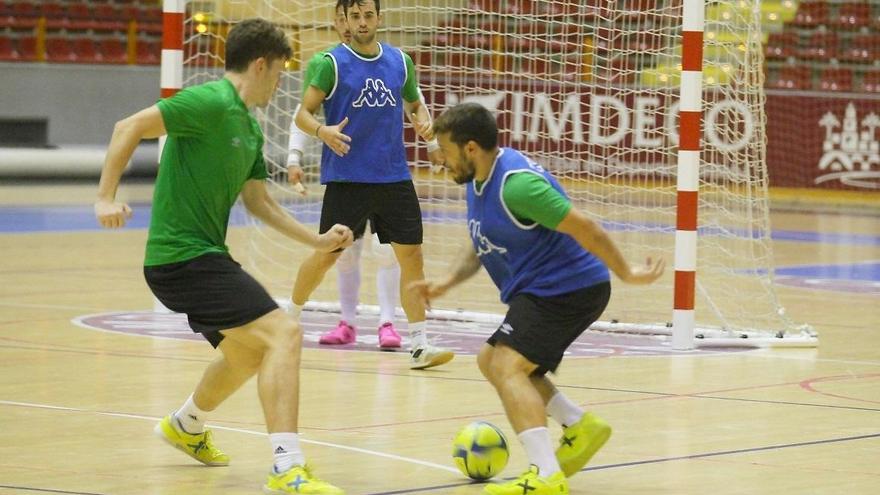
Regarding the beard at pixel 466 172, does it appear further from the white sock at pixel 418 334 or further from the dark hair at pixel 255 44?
the white sock at pixel 418 334

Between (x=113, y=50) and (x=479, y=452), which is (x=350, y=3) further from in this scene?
(x=113, y=50)

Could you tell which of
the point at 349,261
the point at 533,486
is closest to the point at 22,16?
the point at 349,261

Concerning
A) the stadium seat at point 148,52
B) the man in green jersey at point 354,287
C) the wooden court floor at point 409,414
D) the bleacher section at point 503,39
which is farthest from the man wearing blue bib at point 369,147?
the stadium seat at point 148,52

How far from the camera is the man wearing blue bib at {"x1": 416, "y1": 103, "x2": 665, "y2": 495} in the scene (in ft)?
18.7

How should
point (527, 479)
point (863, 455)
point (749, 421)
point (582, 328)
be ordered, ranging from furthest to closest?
point (749, 421), point (863, 455), point (582, 328), point (527, 479)

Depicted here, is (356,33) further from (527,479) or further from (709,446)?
(527,479)

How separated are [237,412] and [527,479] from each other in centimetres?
222

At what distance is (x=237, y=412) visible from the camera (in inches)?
295

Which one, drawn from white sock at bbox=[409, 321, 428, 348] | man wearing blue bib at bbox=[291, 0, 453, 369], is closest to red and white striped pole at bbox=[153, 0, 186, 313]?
man wearing blue bib at bbox=[291, 0, 453, 369]

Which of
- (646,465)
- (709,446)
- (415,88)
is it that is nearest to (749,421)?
(709,446)

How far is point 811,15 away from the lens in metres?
25.1

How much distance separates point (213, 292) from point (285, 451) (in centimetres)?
66

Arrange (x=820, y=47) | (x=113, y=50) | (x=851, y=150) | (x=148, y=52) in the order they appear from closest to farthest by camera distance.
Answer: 1. (x=851, y=150)
2. (x=820, y=47)
3. (x=113, y=50)
4. (x=148, y=52)

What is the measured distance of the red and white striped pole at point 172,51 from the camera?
11266 millimetres
